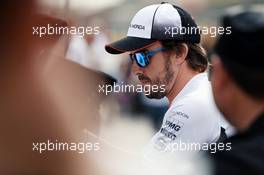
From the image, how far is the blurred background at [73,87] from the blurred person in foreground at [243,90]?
0.15m

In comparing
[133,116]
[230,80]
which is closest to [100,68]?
[133,116]

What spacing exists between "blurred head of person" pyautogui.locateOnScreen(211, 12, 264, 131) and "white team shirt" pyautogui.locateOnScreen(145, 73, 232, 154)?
0.41 metres

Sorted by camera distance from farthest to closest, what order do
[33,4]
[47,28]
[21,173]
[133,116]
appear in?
[133,116] → [47,28] → [21,173] → [33,4]

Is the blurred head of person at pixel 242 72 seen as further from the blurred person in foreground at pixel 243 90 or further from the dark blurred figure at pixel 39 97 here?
the dark blurred figure at pixel 39 97

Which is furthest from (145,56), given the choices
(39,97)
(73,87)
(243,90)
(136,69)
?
(243,90)

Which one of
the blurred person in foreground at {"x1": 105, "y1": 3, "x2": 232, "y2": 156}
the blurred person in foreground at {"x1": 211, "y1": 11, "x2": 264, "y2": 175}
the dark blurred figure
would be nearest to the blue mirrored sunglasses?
the blurred person in foreground at {"x1": 105, "y1": 3, "x2": 232, "y2": 156}

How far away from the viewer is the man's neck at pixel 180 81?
1.83 metres

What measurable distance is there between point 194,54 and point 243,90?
1.74 ft

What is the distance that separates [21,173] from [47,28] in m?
0.39

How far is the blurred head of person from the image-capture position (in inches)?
52.1

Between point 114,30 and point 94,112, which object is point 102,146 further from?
point 114,30

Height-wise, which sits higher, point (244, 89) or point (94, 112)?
point (244, 89)

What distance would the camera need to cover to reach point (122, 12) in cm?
191

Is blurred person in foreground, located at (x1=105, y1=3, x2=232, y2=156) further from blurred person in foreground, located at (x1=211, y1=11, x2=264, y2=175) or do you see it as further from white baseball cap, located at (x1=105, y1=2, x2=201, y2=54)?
blurred person in foreground, located at (x1=211, y1=11, x2=264, y2=175)
